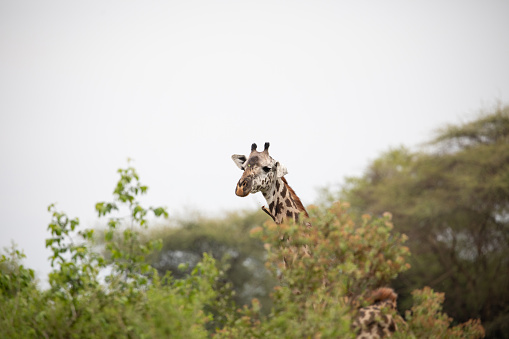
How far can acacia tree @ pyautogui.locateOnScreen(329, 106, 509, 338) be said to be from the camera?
30797mm

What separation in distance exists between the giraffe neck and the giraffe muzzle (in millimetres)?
755

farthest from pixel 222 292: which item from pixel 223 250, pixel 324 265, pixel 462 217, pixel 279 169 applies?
pixel 223 250

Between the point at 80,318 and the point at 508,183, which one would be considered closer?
the point at 80,318

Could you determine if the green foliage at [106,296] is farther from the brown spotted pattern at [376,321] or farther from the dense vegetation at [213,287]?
the brown spotted pattern at [376,321]

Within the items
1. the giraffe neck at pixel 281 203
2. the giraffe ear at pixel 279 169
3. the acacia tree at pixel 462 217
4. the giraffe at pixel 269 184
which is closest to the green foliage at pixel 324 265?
the giraffe at pixel 269 184

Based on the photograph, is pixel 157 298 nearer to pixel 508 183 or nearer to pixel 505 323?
pixel 505 323

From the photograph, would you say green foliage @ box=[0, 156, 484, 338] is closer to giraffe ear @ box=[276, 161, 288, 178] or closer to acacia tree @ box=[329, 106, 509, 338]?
giraffe ear @ box=[276, 161, 288, 178]

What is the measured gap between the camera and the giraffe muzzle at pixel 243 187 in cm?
1045

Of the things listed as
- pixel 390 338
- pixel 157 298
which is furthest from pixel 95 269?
pixel 390 338

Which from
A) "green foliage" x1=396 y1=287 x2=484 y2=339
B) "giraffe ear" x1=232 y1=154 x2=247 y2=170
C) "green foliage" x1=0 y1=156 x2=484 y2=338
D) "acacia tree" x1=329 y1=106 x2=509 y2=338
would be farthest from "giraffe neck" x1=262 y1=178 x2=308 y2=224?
"acacia tree" x1=329 y1=106 x2=509 y2=338

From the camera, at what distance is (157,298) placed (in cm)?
721

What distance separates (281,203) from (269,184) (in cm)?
43

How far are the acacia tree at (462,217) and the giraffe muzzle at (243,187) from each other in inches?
860

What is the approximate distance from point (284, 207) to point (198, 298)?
169 inches
